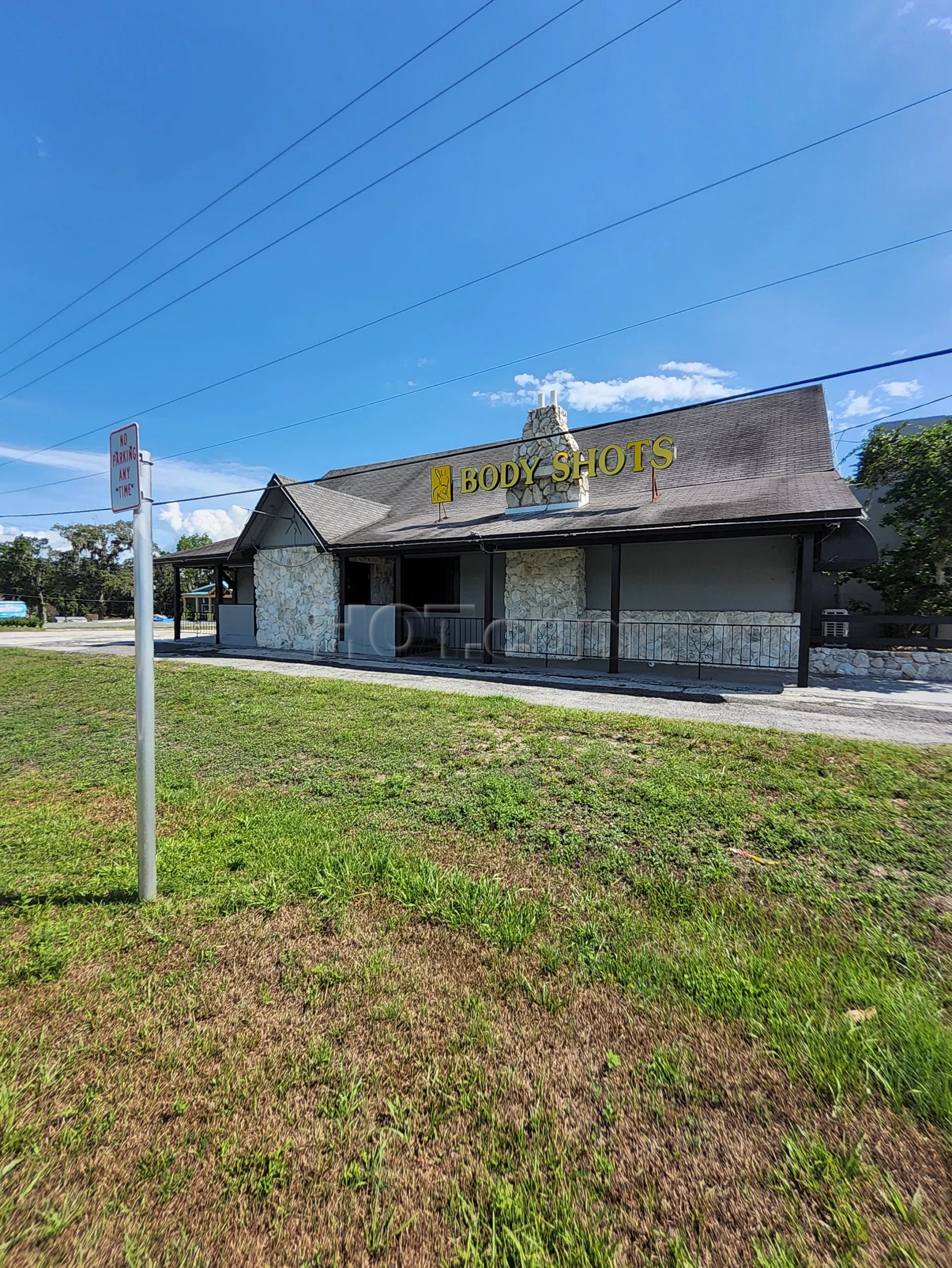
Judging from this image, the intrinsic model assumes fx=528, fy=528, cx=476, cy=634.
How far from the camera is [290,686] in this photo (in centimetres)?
899

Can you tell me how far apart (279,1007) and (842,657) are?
12.2 m

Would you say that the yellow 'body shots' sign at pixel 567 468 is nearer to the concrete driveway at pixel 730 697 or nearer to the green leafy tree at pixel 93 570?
the concrete driveway at pixel 730 697

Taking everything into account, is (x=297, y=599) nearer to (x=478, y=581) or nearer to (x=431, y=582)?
(x=431, y=582)

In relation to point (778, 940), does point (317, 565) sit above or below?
above

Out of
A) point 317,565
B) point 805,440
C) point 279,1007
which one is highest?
point 805,440

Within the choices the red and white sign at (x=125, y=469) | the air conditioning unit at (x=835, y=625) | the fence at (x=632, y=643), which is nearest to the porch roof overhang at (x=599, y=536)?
the fence at (x=632, y=643)

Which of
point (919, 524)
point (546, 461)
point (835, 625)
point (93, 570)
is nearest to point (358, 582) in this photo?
point (546, 461)

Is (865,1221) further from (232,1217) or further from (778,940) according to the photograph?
(232,1217)

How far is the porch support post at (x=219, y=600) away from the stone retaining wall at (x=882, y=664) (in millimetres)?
17577

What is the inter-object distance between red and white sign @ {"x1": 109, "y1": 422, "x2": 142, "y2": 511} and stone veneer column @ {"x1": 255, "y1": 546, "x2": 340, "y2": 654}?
1213cm

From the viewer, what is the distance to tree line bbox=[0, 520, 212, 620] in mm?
45500

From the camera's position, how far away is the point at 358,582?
55.6ft

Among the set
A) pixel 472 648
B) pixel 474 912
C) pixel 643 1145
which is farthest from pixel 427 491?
pixel 643 1145

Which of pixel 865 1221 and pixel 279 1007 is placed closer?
pixel 865 1221
